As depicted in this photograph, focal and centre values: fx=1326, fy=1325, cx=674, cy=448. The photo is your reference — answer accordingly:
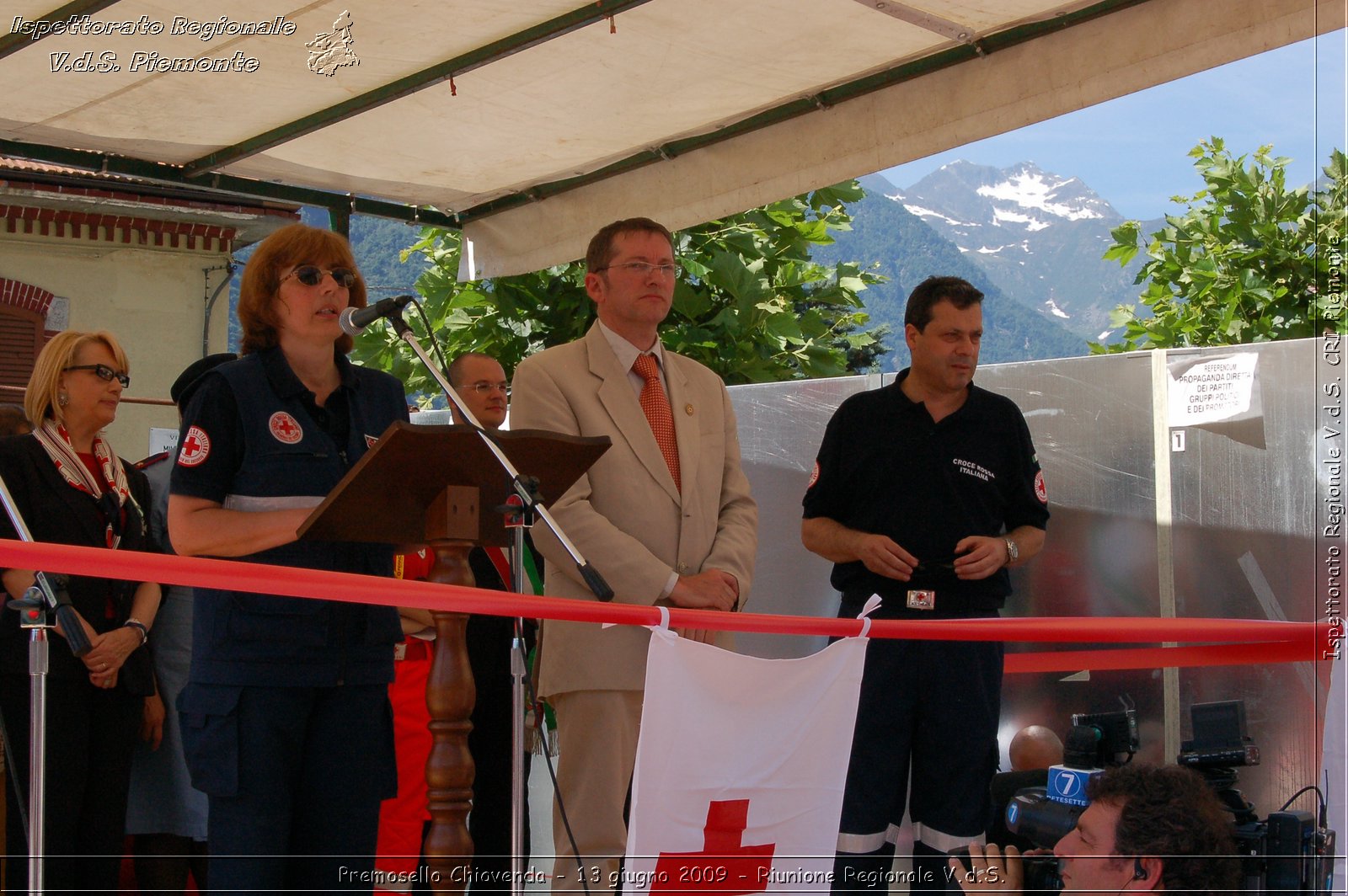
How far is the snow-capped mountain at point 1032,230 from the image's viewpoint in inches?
4690

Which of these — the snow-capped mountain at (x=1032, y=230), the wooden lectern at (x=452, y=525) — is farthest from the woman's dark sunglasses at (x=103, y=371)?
the snow-capped mountain at (x=1032, y=230)

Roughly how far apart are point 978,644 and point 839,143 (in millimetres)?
1994

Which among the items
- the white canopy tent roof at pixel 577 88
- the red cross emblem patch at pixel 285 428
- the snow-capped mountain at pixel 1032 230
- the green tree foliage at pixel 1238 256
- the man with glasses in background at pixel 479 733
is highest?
the snow-capped mountain at pixel 1032 230

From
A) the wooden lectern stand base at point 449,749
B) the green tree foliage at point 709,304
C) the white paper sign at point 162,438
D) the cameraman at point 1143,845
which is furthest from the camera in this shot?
the white paper sign at point 162,438

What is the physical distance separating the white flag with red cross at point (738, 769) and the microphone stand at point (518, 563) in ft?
0.82

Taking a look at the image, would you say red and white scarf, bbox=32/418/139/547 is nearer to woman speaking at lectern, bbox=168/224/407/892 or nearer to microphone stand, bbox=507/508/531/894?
woman speaking at lectern, bbox=168/224/407/892

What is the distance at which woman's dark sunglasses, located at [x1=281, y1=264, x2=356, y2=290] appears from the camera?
318 centimetres

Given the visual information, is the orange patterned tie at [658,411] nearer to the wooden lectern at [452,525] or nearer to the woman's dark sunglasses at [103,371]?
the wooden lectern at [452,525]

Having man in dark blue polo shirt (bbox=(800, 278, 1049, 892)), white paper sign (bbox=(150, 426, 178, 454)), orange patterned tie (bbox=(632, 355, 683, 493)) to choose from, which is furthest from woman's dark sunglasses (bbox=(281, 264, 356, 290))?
white paper sign (bbox=(150, 426, 178, 454))

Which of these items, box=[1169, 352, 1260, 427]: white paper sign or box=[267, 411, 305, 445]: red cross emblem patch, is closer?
box=[267, 411, 305, 445]: red cross emblem patch

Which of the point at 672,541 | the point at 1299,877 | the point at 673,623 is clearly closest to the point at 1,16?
the point at 672,541

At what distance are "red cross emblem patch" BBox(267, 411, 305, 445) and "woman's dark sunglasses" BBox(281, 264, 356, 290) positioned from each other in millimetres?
338

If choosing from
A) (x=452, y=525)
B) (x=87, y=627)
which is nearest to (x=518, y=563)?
(x=452, y=525)

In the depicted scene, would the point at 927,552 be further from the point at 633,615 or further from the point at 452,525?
the point at 452,525
